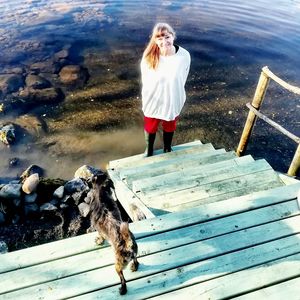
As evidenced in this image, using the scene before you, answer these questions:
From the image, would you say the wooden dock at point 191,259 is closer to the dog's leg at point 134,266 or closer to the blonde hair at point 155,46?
→ the dog's leg at point 134,266

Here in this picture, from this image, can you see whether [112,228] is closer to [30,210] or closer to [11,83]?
[30,210]

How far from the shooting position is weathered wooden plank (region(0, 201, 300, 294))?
9.88ft

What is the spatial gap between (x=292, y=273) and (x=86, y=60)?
974cm

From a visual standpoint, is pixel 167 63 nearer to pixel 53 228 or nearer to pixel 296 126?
pixel 53 228

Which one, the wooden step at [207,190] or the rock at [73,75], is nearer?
the wooden step at [207,190]

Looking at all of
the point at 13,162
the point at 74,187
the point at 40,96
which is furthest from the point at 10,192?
the point at 40,96

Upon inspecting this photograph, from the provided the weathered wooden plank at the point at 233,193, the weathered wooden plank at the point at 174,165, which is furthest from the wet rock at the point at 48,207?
the weathered wooden plank at the point at 233,193

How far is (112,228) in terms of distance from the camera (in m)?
2.92

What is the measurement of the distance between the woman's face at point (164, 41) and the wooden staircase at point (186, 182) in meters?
1.67

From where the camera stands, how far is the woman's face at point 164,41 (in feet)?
13.6

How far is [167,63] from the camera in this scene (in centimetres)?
430

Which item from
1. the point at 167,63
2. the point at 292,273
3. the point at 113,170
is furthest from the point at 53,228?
the point at 292,273

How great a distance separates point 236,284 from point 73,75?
871cm

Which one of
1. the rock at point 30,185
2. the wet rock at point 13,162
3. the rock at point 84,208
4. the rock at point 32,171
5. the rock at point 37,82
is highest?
the rock at point 30,185
